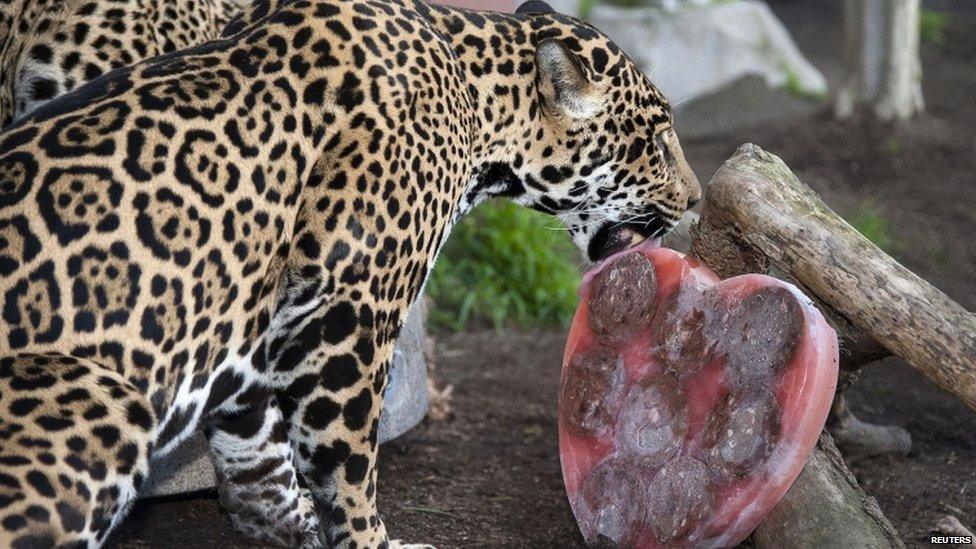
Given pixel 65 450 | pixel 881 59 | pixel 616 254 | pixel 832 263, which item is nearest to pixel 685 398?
pixel 616 254

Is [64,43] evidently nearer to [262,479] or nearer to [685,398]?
[262,479]

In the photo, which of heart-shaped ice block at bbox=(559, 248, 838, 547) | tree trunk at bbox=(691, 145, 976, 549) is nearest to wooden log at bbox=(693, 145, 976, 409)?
tree trunk at bbox=(691, 145, 976, 549)

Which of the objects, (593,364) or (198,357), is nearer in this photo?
(198,357)

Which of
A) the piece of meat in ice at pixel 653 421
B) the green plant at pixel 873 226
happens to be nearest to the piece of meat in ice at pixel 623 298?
the piece of meat in ice at pixel 653 421

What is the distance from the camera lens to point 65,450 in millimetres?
3822

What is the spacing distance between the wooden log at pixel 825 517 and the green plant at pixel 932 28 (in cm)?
1212

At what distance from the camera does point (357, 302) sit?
461 centimetres

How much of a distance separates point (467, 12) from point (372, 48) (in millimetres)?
676

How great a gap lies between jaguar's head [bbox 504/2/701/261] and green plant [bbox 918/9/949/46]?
454 inches

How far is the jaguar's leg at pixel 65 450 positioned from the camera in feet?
12.2

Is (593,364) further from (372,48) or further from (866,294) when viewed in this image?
(372,48)

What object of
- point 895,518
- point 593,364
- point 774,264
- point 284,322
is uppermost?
point 284,322

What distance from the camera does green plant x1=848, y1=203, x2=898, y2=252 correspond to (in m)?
9.57

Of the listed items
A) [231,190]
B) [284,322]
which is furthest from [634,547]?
[231,190]
